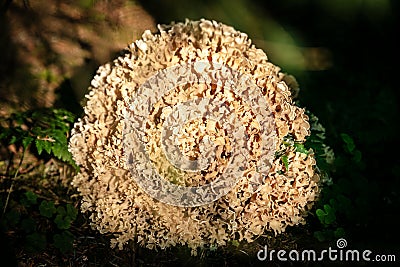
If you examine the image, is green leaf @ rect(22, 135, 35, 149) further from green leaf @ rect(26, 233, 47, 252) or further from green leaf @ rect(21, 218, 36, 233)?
green leaf @ rect(26, 233, 47, 252)

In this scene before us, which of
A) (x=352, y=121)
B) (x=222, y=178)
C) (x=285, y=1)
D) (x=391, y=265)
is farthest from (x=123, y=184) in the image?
(x=352, y=121)

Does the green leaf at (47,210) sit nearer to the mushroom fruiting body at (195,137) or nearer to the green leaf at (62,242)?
the green leaf at (62,242)

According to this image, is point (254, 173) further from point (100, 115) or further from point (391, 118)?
point (391, 118)

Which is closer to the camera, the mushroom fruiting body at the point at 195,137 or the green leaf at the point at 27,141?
the mushroom fruiting body at the point at 195,137

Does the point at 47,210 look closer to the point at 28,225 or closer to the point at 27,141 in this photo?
the point at 28,225

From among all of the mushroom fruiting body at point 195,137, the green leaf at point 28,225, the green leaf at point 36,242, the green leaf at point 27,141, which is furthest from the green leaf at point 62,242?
the green leaf at point 27,141

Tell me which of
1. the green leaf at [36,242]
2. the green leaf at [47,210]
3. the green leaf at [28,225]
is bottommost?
the green leaf at [36,242]

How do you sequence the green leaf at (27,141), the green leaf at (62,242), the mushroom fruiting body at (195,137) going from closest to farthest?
1. the mushroom fruiting body at (195,137)
2. the green leaf at (62,242)
3. the green leaf at (27,141)

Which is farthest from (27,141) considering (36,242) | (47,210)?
(36,242)
